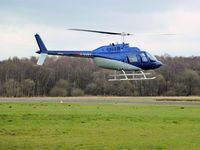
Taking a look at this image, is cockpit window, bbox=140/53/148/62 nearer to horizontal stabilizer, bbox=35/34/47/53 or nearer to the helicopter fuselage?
the helicopter fuselage

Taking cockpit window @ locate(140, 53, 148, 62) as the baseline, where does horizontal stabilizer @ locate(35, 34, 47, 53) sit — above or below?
above

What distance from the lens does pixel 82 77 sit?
4038 inches

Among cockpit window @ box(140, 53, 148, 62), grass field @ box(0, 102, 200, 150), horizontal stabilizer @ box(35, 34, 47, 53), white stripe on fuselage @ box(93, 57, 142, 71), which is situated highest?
horizontal stabilizer @ box(35, 34, 47, 53)

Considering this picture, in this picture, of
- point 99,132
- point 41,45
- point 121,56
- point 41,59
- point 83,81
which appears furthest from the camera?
point 83,81

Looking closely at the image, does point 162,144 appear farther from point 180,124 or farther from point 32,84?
point 32,84

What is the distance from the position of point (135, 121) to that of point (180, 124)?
3170mm

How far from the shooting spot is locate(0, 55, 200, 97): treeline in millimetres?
92306

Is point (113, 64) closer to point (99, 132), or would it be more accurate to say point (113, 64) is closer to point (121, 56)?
point (121, 56)

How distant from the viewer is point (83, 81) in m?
102

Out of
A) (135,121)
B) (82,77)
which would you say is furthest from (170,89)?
(135,121)

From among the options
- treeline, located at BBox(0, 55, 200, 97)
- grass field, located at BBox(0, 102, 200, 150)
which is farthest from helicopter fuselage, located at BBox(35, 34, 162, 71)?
treeline, located at BBox(0, 55, 200, 97)

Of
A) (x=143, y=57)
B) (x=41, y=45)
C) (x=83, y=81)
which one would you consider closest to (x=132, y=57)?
(x=143, y=57)

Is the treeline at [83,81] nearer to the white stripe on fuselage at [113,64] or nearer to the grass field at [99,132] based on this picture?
the white stripe on fuselage at [113,64]

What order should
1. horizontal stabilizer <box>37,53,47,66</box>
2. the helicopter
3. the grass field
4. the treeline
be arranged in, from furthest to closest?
the treeline → the helicopter → horizontal stabilizer <box>37,53,47,66</box> → the grass field
